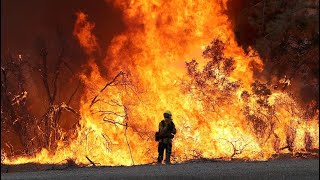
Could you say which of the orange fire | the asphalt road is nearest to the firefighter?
the orange fire

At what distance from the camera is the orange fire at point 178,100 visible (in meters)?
18.0

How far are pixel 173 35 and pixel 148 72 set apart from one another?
140 centimetres

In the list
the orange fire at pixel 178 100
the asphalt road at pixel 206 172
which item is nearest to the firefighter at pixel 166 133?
the orange fire at pixel 178 100

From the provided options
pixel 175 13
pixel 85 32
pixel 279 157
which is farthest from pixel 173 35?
pixel 279 157

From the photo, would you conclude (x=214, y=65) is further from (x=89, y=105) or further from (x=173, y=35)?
(x=89, y=105)

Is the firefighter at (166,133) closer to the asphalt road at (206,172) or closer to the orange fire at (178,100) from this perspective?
the orange fire at (178,100)

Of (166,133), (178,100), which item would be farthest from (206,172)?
(178,100)

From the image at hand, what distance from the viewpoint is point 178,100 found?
18.4m

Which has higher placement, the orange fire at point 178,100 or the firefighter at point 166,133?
the orange fire at point 178,100

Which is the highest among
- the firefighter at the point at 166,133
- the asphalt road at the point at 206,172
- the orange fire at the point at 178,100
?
the orange fire at the point at 178,100

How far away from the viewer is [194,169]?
42.8ft

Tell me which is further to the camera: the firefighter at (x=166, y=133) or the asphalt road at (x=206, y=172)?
the firefighter at (x=166, y=133)

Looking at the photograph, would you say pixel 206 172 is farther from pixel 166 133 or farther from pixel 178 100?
pixel 178 100

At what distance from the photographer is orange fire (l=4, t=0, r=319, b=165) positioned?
59.2 feet
